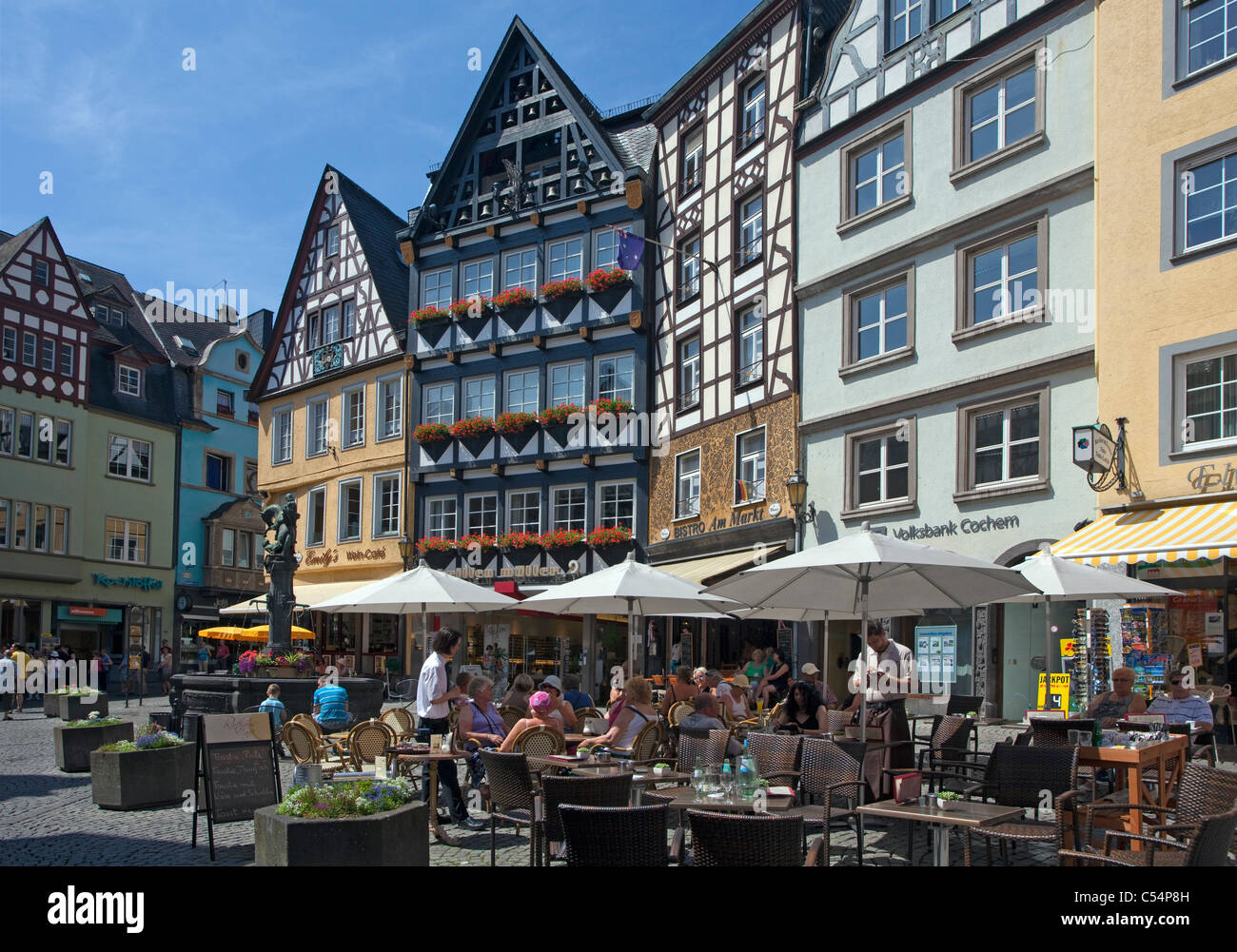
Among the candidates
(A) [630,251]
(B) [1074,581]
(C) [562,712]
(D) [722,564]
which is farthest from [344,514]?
(B) [1074,581]

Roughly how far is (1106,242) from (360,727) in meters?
12.2

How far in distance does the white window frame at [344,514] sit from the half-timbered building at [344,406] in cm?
4

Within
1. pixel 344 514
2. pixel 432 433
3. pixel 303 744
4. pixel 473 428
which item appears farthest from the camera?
pixel 344 514

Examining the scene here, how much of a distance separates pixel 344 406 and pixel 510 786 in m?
29.6

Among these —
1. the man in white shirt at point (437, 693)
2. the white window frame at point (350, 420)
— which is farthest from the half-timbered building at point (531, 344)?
the man in white shirt at point (437, 693)

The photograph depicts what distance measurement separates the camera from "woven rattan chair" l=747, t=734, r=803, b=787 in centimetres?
911

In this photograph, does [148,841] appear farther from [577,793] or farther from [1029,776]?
[1029,776]

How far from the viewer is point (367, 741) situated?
11438 mm

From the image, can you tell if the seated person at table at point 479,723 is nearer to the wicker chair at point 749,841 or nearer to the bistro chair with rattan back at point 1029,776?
the bistro chair with rattan back at point 1029,776

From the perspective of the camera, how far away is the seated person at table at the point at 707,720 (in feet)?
32.6

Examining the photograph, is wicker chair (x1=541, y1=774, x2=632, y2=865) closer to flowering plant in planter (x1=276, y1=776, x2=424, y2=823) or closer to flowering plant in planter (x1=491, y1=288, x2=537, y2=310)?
flowering plant in planter (x1=276, y1=776, x2=424, y2=823)

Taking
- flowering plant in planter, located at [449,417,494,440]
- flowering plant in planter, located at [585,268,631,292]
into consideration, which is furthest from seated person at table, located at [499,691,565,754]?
flowering plant in planter, located at [449,417,494,440]
